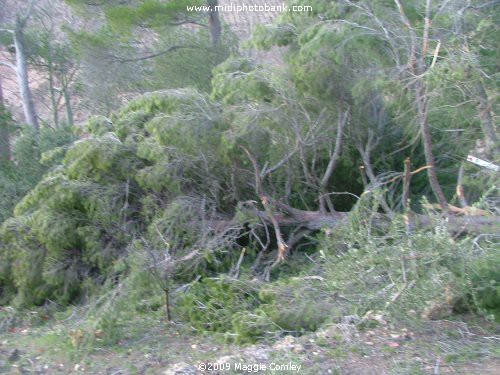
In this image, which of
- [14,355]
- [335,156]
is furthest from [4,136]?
[14,355]

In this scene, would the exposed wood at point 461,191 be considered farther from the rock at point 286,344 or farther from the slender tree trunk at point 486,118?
the rock at point 286,344

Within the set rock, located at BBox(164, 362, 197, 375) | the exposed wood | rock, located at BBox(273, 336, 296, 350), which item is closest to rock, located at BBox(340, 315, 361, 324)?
rock, located at BBox(273, 336, 296, 350)

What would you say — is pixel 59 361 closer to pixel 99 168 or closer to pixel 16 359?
pixel 16 359

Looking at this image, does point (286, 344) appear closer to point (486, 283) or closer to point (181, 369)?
point (181, 369)

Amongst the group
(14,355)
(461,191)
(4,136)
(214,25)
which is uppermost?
(214,25)

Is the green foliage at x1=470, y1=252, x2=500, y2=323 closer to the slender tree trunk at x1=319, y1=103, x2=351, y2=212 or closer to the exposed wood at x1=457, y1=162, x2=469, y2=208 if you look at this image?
the exposed wood at x1=457, y1=162, x2=469, y2=208

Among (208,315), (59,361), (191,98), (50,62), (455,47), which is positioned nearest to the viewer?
(59,361)

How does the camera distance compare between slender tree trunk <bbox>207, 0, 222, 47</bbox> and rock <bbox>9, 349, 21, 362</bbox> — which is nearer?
rock <bbox>9, 349, 21, 362</bbox>

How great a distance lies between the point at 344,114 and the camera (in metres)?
10.9

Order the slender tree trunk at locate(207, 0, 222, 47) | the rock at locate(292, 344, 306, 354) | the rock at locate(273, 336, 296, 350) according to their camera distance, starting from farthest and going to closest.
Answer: the slender tree trunk at locate(207, 0, 222, 47)
the rock at locate(273, 336, 296, 350)
the rock at locate(292, 344, 306, 354)

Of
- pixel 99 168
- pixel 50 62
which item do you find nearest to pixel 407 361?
pixel 99 168

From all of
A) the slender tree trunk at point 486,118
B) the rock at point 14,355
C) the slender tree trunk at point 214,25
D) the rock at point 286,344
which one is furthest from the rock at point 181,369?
the slender tree trunk at point 214,25

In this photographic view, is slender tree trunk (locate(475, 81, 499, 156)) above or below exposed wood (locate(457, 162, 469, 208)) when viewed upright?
above

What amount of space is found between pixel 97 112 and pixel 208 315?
14.5 metres
